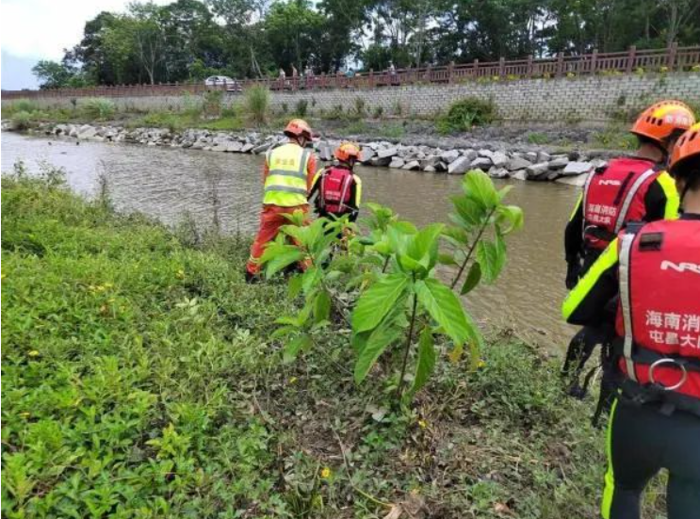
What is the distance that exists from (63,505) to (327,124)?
88.8ft

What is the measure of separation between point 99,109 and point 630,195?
45.7 m

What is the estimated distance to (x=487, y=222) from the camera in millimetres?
2389

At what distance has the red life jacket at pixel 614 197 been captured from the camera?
2.90m

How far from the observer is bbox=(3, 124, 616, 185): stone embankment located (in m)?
14.5

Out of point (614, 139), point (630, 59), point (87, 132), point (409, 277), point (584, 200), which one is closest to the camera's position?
point (409, 277)

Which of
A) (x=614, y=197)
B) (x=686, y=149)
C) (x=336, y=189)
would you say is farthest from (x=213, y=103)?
(x=686, y=149)

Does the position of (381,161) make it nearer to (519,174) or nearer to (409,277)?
(519,174)

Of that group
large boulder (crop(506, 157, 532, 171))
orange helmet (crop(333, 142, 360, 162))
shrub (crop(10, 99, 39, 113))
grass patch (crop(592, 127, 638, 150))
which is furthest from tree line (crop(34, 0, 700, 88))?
orange helmet (crop(333, 142, 360, 162))

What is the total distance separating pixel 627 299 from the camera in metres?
1.54

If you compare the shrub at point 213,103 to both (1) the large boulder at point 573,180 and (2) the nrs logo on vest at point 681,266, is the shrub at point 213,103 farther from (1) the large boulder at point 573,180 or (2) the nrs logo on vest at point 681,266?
(2) the nrs logo on vest at point 681,266

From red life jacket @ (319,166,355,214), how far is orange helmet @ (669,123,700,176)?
3.73 meters

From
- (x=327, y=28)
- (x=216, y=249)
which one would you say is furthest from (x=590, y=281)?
(x=327, y=28)

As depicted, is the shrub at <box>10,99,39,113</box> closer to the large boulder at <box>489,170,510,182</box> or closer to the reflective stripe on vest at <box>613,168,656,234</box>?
the large boulder at <box>489,170,510,182</box>

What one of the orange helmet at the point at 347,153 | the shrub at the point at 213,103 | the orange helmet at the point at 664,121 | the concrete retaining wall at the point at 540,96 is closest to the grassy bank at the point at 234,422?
the orange helmet at the point at 664,121
